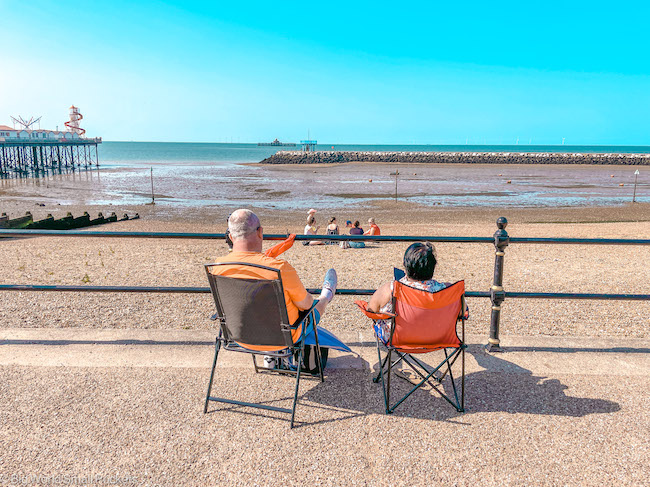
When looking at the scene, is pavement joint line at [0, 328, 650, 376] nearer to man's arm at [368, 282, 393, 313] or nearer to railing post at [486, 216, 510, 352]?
railing post at [486, 216, 510, 352]

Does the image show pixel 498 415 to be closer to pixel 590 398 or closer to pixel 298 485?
pixel 590 398

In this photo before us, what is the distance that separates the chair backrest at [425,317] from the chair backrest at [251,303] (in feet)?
2.38

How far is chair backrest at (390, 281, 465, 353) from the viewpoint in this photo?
10.5 ft

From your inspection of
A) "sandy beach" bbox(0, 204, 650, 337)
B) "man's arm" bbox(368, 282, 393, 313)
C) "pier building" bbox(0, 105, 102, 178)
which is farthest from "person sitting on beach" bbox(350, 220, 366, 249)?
"pier building" bbox(0, 105, 102, 178)

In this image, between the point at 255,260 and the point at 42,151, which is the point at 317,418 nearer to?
the point at 255,260

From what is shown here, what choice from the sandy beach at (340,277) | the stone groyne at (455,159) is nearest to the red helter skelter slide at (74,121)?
the stone groyne at (455,159)

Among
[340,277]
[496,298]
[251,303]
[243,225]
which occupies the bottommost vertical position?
[340,277]

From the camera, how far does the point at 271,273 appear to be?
315 centimetres

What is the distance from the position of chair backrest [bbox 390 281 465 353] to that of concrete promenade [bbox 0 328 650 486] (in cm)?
50

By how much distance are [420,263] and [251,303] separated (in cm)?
115

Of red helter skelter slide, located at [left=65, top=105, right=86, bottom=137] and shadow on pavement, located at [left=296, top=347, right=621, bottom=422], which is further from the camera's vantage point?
red helter skelter slide, located at [left=65, top=105, right=86, bottom=137]

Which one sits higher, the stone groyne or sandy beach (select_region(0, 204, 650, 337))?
the stone groyne

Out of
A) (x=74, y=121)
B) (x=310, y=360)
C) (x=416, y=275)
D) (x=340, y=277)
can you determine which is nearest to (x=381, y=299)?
(x=416, y=275)

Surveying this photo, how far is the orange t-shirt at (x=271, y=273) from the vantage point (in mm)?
3164
